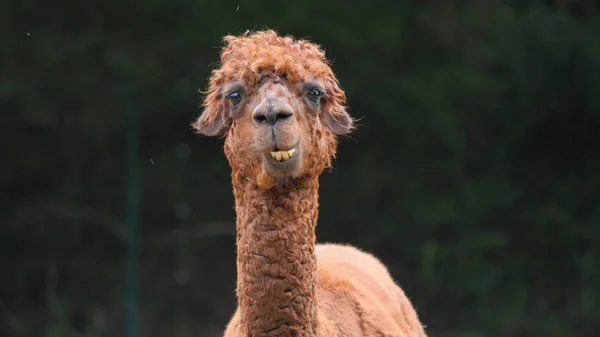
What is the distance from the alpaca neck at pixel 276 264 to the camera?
3.60 metres

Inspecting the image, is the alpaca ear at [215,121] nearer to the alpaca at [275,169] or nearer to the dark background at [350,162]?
the alpaca at [275,169]

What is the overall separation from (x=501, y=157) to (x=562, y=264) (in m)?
1.21

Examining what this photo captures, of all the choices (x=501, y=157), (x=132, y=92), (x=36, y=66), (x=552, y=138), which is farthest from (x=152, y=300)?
(x=552, y=138)

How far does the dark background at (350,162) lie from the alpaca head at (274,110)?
15.4 ft

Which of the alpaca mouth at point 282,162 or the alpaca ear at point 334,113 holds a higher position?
the alpaca ear at point 334,113

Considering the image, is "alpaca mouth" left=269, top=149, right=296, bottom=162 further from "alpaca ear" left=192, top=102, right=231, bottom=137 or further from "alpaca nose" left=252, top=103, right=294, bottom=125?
"alpaca ear" left=192, top=102, right=231, bottom=137

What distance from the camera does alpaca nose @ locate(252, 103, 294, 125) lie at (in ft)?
11.3

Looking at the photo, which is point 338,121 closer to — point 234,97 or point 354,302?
point 234,97

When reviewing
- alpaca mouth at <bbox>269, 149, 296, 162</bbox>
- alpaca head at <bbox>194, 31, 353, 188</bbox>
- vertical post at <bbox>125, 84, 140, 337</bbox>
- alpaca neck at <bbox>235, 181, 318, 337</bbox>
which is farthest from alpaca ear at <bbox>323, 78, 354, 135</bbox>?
vertical post at <bbox>125, 84, 140, 337</bbox>

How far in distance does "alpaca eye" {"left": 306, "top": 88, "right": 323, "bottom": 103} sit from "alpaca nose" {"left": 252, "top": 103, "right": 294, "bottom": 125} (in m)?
0.26

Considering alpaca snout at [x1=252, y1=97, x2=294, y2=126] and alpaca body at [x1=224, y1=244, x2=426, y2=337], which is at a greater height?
alpaca snout at [x1=252, y1=97, x2=294, y2=126]

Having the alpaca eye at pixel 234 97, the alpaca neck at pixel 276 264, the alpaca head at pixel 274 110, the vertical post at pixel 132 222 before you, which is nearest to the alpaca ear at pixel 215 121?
the alpaca head at pixel 274 110

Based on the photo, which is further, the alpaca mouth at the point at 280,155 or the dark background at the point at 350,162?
the dark background at the point at 350,162

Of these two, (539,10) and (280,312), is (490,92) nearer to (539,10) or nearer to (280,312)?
(539,10)
